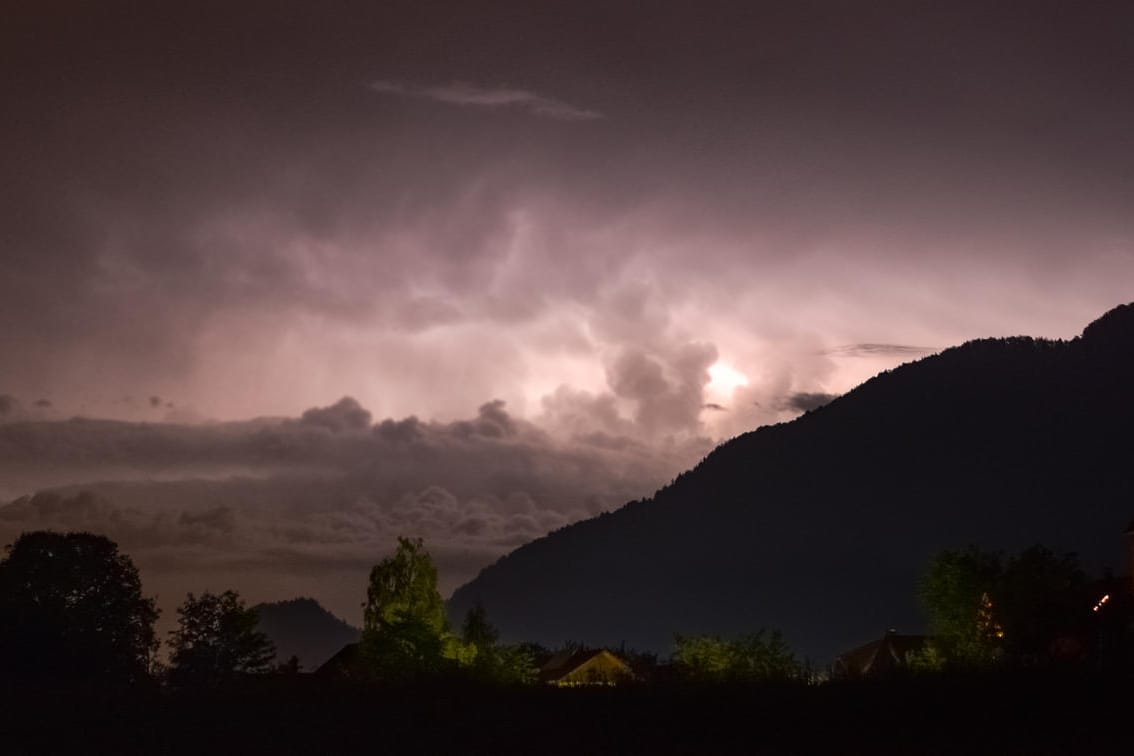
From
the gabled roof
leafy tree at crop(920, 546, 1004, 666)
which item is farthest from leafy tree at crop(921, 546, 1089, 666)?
the gabled roof

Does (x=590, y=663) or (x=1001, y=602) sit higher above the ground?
(x=1001, y=602)

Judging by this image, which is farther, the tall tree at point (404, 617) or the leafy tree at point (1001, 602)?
the leafy tree at point (1001, 602)

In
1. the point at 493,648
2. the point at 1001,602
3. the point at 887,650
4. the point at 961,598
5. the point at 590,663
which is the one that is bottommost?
the point at 493,648

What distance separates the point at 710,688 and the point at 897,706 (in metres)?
6.68

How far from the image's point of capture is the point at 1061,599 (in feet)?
281

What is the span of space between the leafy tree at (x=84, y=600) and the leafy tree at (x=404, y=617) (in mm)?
22461

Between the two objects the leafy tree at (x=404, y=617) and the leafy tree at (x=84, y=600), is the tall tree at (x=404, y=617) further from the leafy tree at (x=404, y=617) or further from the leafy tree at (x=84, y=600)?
the leafy tree at (x=84, y=600)

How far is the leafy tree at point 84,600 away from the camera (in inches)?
3231

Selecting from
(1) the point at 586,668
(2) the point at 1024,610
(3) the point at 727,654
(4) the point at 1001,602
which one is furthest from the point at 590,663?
(2) the point at 1024,610

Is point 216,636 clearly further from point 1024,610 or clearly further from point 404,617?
point 1024,610

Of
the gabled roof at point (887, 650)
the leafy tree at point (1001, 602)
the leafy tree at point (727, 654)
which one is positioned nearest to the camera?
the leafy tree at point (727, 654)

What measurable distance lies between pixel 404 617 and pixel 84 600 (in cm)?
3605

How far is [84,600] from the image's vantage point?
Result: 299ft

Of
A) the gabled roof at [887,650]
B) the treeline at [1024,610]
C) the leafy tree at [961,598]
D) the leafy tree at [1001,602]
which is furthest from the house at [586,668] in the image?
the leafy tree at [961,598]
